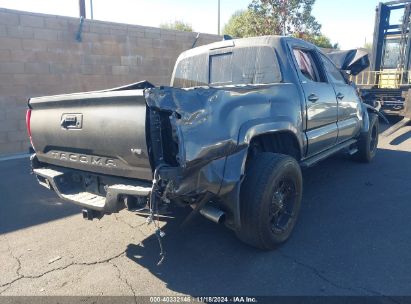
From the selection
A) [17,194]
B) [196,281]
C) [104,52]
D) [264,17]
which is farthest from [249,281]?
[264,17]

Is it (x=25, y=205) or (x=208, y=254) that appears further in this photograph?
(x=25, y=205)

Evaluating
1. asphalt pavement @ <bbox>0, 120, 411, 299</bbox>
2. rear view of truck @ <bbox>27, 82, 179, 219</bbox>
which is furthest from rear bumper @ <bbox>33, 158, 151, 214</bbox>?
asphalt pavement @ <bbox>0, 120, 411, 299</bbox>

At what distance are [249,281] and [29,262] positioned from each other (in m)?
2.01

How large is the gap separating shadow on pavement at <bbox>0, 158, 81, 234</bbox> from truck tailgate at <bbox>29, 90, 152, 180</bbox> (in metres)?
1.06

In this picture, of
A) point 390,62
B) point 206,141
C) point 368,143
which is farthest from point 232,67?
point 390,62

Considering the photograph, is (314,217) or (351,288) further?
(314,217)

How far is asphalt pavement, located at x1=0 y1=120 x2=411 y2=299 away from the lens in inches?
106

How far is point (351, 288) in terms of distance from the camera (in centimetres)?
259

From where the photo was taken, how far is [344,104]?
488 centimetres

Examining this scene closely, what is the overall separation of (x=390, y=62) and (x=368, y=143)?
20.7 feet

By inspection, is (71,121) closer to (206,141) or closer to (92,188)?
(92,188)

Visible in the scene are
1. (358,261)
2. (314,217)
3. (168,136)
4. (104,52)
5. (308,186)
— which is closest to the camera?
A: (168,136)

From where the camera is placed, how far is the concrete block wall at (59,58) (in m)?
7.63

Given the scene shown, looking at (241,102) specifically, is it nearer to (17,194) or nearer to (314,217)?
(314,217)
